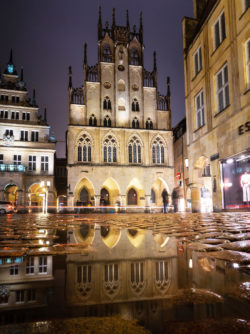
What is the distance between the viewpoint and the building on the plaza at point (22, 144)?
94.4 ft

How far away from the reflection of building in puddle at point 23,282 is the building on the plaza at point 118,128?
2717cm

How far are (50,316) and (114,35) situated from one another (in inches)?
1420

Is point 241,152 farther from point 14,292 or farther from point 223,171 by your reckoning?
point 14,292

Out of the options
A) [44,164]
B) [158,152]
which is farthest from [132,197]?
[44,164]

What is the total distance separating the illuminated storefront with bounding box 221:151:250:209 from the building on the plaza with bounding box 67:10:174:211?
18383mm

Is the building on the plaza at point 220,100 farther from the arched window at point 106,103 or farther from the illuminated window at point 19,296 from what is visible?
the arched window at point 106,103

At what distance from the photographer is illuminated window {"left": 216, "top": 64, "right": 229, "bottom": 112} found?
10.2 metres

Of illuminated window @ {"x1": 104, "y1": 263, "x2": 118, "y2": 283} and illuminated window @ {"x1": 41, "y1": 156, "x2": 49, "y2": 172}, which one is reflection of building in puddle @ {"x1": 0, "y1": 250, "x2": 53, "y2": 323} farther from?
illuminated window @ {"x1": 41, "y1": 156, "x2": 49, "y2": 172}

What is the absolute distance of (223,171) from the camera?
1021 centimetres

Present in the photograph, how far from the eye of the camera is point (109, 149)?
2995 cm

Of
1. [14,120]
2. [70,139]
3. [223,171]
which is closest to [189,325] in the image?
[223,171]

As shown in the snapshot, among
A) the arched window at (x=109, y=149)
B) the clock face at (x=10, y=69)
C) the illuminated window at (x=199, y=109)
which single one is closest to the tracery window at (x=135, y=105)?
the arched window at (x=109, y=149)

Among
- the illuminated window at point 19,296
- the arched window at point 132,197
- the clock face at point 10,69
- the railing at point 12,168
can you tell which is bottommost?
the illuminated window at point 19,296

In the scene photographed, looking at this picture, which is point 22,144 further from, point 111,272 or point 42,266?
point 111,272
